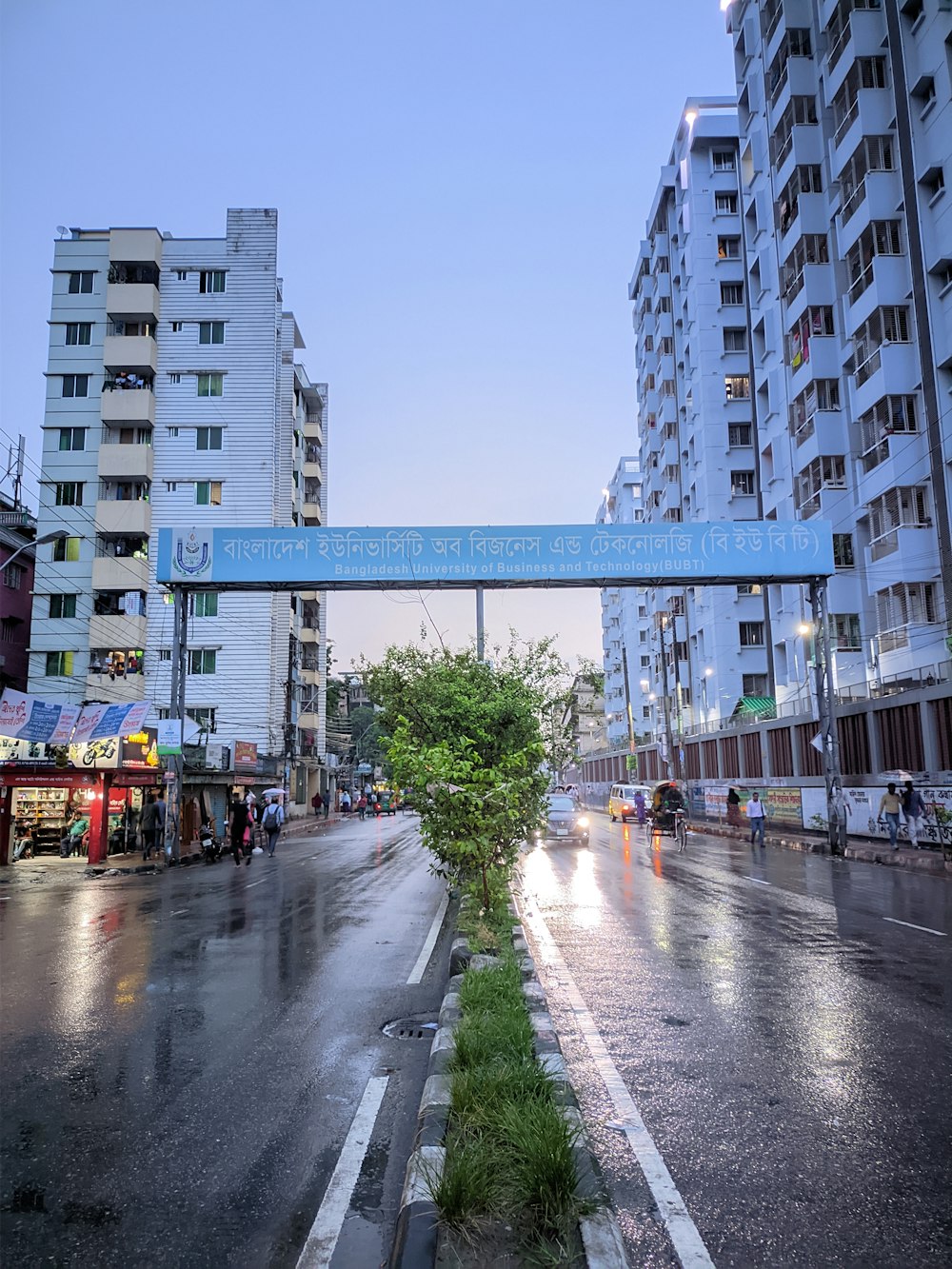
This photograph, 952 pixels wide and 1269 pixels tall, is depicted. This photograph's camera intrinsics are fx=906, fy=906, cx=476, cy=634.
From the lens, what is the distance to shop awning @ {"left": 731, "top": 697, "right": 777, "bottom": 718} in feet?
148

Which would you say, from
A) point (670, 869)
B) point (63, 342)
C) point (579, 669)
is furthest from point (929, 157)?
point (579, 669)

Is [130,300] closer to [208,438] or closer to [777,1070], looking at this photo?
[208,438]

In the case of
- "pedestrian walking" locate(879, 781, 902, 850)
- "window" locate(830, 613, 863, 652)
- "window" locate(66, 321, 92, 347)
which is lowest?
"pedestrian walking" locate(879, 781, 902, 850)

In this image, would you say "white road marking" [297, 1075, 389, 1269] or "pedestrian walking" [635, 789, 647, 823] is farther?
"pedestrian walking" [635, 789, 647, 823]

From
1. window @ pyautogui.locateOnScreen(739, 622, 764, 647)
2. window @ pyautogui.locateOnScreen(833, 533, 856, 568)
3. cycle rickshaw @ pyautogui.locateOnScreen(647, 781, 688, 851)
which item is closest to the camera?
cycle rickshaw @ pyautogui.locateOnScreen(647, 781, 688, 851)

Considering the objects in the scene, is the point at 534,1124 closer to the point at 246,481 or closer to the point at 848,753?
the point at 848,753

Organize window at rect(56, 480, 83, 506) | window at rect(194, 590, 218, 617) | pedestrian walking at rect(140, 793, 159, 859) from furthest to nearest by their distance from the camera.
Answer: window at rect(194, 590, 218, 617) < window at rect(56, 480, 83, 506) < pedestrian walking at rect(140, 793, 159, 859)

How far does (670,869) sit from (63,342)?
Answer: 140 ft

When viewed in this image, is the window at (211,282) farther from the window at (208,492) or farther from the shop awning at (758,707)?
the shop awning at (758,707)

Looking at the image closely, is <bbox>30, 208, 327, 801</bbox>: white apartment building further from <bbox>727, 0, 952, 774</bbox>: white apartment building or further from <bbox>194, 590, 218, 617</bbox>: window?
<bbox>727, 0, 952, 774</bbox>: white apartment building

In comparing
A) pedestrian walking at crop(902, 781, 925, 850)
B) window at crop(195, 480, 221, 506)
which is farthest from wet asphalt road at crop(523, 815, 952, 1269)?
window at crop(195, 480, 221, 506)

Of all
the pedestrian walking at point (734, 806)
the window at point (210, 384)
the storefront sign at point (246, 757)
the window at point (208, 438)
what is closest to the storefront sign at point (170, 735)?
the storefront sign at point (246, 757)

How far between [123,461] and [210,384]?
6.33 meters

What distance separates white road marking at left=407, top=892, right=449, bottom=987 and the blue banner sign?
1213 cm
